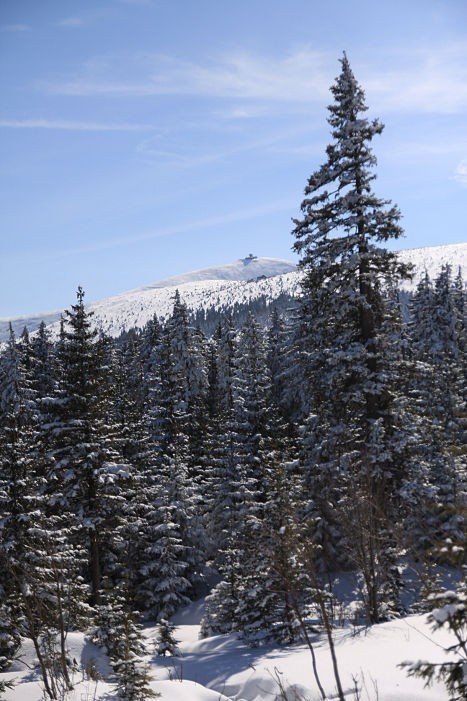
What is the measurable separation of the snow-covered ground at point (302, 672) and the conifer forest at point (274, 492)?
63 cm

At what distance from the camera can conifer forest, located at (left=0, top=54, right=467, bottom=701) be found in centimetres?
1192

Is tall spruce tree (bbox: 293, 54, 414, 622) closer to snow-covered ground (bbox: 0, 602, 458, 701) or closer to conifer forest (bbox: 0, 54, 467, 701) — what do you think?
conifer forest (bbox: 0, 54, 467, 701)

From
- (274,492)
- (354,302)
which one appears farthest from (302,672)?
(354,302)

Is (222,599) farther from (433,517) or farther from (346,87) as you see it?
(346,87)

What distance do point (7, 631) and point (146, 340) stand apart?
43.8 m

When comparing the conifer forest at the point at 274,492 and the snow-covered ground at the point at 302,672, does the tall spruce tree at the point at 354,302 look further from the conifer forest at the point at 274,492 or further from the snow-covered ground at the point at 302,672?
the snow-covered ground at the point at 302,672

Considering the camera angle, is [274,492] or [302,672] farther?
[274,492]

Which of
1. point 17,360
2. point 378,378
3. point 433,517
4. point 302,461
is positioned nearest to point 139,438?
point 302,461

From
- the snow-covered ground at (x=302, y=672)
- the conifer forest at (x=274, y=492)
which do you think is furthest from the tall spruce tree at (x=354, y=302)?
the snow-covered ground at (x=302, y=672)

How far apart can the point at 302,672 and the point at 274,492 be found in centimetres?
601

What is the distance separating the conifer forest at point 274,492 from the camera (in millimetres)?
11922

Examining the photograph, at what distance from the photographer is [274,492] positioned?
15.4 m

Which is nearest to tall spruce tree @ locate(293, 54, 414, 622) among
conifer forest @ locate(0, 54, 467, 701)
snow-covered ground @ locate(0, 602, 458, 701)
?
conifer forest @ locate(0, 54, 467, 701)

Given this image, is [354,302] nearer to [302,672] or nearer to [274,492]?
[274,492]
